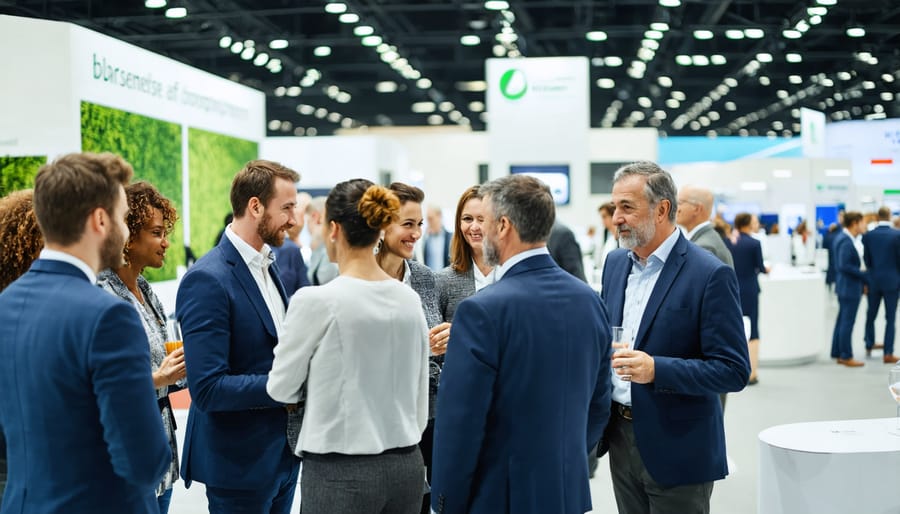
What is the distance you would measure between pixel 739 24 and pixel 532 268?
15.6 m

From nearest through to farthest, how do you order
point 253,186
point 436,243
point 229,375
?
point 229,375 < point 253,186 < point 436,243

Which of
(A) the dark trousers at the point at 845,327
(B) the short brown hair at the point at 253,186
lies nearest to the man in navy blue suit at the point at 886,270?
(A) the dark trousers at the point at 845,327

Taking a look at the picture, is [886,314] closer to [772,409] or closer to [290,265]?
[772,409]

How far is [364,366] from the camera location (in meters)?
2.15

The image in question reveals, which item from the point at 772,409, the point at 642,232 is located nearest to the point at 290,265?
the point at 642,232

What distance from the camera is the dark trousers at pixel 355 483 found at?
2.15 metres

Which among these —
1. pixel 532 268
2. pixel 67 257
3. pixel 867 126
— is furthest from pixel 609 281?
pixel 867 126

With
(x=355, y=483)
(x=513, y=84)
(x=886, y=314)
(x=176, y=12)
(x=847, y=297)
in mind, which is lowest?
(x=886, y=314)

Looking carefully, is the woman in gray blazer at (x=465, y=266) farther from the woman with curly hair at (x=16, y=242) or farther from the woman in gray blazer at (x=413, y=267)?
the woman with curly hair at (x=16, y=242)

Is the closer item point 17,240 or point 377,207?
point 377,207

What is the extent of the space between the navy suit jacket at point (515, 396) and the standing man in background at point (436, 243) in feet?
25.7

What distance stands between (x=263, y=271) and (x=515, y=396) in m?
0.96

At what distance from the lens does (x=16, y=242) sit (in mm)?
2332

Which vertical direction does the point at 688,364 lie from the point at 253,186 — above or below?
below
